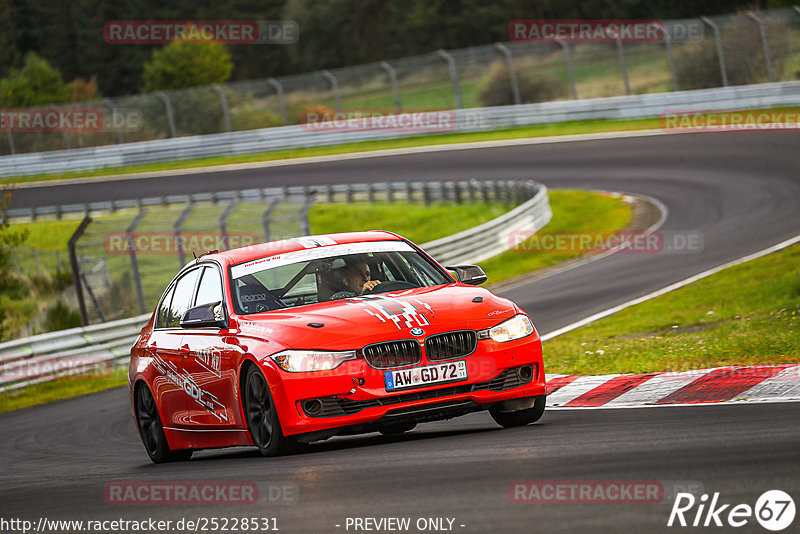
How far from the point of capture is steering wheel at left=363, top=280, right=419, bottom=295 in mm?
8414

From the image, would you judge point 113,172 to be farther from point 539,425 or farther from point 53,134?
point 539,425

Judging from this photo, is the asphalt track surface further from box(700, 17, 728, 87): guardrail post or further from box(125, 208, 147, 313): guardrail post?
box(700, 17, 728, 87): guardrail post

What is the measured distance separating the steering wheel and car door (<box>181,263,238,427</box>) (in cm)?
107

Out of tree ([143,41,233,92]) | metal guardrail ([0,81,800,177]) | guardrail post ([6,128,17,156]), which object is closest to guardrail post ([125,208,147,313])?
metal guardrail ([0,81,800,177])

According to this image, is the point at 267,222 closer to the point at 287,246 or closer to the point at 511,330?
the point at 287,246

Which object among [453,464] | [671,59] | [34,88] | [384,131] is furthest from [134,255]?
[34,88]

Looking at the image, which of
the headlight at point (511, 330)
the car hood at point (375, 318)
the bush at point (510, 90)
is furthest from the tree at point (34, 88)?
the headlight at point (511, 330)

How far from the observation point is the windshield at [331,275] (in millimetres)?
8398

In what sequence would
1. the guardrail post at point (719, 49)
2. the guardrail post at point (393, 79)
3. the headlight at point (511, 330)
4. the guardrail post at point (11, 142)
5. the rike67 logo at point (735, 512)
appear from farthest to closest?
the guardrail post at point (11, 142) → the guardrail post at point (393, 79) → the guardrail post at point (719, 49) → the headlight at point (511, 330) → the rike67 logo at point (735, 512)

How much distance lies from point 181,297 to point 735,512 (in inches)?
228

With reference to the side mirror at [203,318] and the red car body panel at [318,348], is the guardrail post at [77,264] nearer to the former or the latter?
the red car body panel at [318,348]

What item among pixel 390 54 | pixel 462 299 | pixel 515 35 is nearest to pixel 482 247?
pixel 462 299

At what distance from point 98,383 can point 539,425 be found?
12083 millimetres

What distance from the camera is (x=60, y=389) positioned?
18.3m
